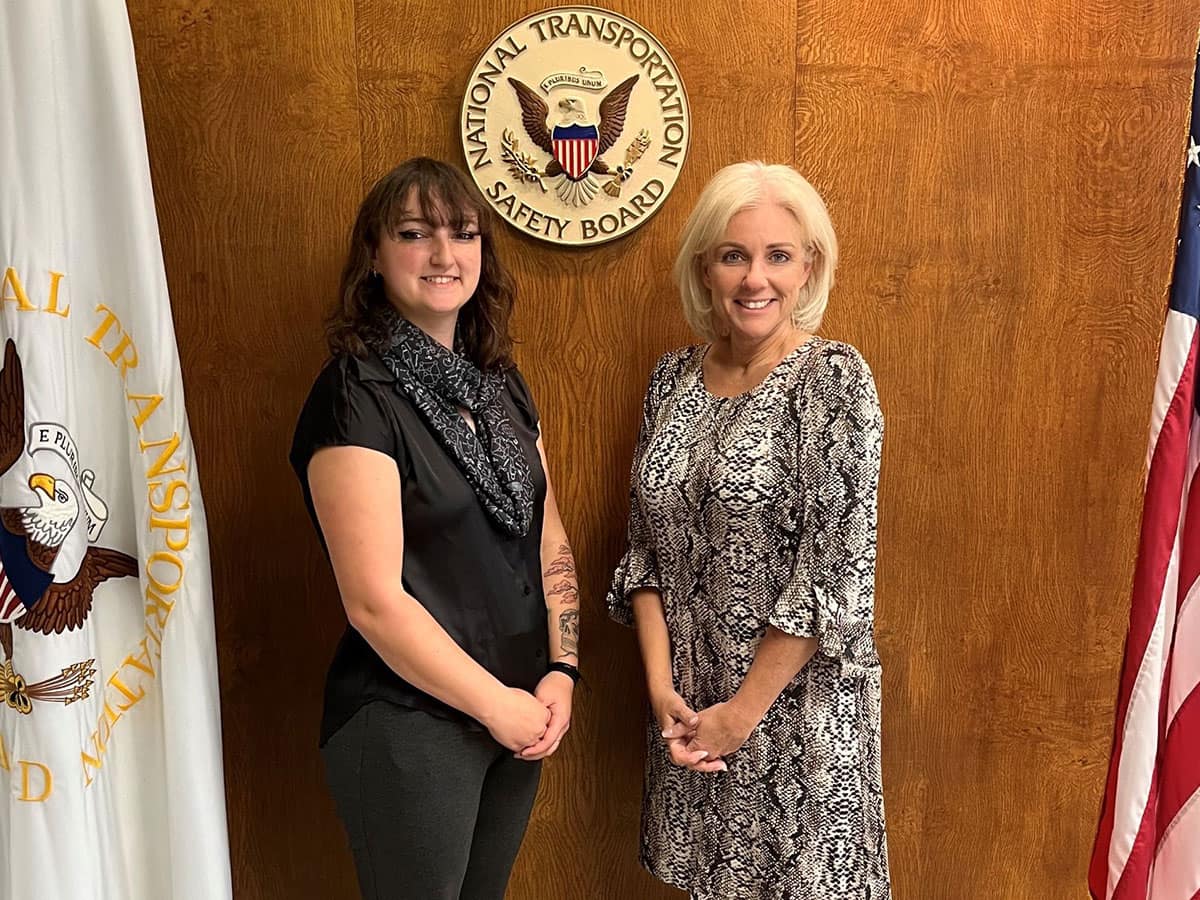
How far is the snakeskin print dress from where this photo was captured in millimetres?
1488

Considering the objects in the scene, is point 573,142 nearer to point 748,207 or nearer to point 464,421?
point 748,207

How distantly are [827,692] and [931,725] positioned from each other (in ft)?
1.87

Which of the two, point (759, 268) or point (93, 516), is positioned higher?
point (759, 268)

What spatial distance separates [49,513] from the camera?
1396 millimetres

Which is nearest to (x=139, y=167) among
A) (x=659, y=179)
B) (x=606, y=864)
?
(x=659, y=179)

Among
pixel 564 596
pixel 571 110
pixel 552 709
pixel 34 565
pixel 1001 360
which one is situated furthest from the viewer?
pixel 1001 360

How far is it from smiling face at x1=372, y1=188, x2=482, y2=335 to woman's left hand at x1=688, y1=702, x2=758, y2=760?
815 millimetres

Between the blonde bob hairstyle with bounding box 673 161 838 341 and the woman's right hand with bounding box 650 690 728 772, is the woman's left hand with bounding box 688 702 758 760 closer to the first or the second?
the woman's right hand with bounding box 650 690 728 772

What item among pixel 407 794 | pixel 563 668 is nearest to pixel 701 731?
pixel 563 668

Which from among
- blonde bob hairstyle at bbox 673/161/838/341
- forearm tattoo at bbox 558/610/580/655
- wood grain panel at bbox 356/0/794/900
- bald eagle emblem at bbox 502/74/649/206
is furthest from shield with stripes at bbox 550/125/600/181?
forearm tattoo at bbox 558/610/580/655

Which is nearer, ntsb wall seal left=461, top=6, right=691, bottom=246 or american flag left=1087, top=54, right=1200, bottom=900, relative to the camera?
american flag left=1087, top=54, right=1200, bottom=900

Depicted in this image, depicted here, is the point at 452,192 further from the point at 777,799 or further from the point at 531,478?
the point at 777,799

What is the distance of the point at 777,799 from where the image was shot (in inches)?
63.1

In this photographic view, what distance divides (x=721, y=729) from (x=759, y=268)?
786 mm
